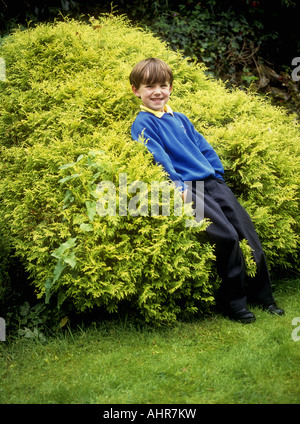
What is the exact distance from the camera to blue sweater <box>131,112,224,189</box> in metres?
2.93

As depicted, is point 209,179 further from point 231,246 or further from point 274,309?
point 274,309

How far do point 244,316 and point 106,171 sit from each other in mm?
1497

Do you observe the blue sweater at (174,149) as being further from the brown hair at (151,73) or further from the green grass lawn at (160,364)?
the green grass lawn at (160,364)

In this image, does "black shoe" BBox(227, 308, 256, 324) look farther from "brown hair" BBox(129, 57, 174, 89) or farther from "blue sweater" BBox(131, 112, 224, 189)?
"brown hair" BBox(129, 57, 174, 89)

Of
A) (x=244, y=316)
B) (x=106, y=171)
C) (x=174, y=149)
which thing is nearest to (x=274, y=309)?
(x=244, y=316)

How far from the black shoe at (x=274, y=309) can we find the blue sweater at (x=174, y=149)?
Result: 1.15 metres

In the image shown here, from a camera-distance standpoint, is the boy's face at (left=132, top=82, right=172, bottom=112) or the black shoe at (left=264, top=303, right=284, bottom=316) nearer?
the black shoe at (left=264, top=303, right=284, bottom=316)

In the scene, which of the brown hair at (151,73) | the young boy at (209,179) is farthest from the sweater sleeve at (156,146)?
the brown hair at (151,73)

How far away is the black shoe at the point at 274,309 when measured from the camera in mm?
3010

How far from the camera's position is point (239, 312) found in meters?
2.89

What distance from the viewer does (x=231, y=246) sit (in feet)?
9.32

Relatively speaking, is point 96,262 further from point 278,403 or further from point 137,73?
point 137,73

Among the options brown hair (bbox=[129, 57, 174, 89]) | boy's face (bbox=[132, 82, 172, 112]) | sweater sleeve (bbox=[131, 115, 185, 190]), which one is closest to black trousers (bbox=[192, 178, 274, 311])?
sweater sleeve (bbox=[131, 115, 185, 190])

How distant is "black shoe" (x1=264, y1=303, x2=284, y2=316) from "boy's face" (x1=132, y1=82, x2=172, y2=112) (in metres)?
1.86
